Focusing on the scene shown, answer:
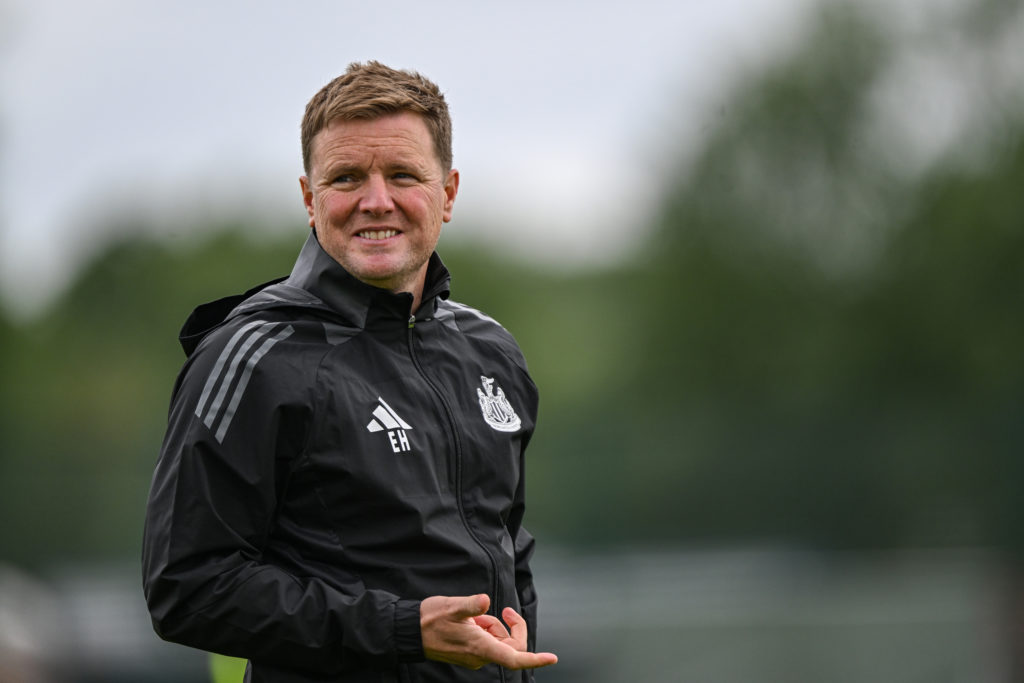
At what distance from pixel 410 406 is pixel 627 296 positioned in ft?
93.5

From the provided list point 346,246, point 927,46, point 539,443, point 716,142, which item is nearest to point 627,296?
point 716,142

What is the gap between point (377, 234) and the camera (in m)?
3.08

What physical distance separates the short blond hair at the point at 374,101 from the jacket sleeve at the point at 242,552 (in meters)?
0.63

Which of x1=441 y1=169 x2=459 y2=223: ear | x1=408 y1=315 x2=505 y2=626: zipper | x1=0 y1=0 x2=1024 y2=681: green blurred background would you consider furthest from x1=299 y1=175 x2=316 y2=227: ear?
x1=0 y1=0 x2=1024 y2=681: green blurred background

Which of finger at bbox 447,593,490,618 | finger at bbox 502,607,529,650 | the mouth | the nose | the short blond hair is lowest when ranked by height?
finger at bbox 502,607,529,650

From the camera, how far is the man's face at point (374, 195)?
3051 millimetres

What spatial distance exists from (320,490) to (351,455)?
101 mm

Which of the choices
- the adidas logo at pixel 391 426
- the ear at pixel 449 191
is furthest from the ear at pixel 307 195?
the adidas logo at pixel 391 426

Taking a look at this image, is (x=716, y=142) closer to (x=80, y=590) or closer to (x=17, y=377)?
(x=80, y=590)

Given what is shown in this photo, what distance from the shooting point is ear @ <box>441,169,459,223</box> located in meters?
3.31

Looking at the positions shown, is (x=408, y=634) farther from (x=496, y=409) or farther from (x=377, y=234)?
(x=377, y=234)

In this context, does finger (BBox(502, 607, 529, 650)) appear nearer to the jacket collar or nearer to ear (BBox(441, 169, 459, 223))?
the jacket collar

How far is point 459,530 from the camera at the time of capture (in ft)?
9.79

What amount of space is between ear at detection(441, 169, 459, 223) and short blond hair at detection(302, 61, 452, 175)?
73 mm
